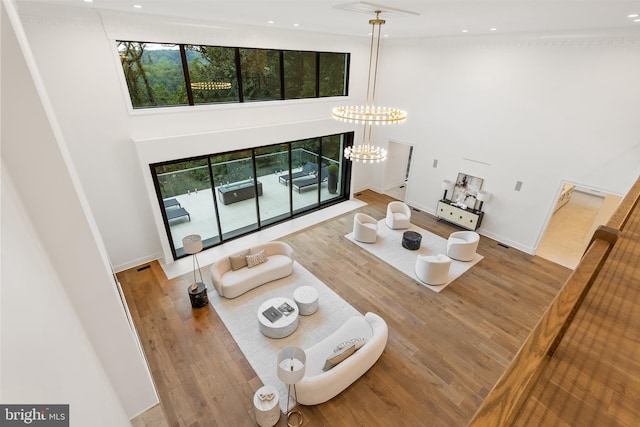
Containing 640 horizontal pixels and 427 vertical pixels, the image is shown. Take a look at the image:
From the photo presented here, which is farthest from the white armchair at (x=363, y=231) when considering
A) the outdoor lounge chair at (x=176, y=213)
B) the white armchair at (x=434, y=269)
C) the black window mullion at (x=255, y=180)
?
the outdoor lounge chair at (x=176, y=213)

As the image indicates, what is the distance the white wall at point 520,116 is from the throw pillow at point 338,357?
6.18 m

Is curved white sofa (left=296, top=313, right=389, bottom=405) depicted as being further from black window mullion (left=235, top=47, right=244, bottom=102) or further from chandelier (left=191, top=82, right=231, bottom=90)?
chandelier (left=191, top=82, right=231, bottom=90)

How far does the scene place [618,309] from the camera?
72.3 inches

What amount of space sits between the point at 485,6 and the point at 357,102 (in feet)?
20.1

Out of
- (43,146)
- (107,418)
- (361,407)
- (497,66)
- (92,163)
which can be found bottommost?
(361,407)

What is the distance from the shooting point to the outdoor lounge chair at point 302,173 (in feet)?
29.3

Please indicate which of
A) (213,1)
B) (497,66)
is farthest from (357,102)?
(213,1)

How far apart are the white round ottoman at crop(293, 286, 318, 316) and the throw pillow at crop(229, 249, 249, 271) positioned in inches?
53.6

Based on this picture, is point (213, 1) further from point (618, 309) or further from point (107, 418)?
point (618, 309)

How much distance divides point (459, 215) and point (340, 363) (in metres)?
6.26

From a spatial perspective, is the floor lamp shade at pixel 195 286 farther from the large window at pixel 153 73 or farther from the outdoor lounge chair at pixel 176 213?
the large window at pixel 153 73

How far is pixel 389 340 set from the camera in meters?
5.41

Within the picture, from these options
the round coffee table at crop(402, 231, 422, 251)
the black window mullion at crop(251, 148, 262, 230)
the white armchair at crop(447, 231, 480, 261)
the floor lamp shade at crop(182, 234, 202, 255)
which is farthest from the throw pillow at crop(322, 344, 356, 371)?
the black window mullion at crop(251, 148, 262, 230)

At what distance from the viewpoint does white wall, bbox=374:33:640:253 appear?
20.1ft
